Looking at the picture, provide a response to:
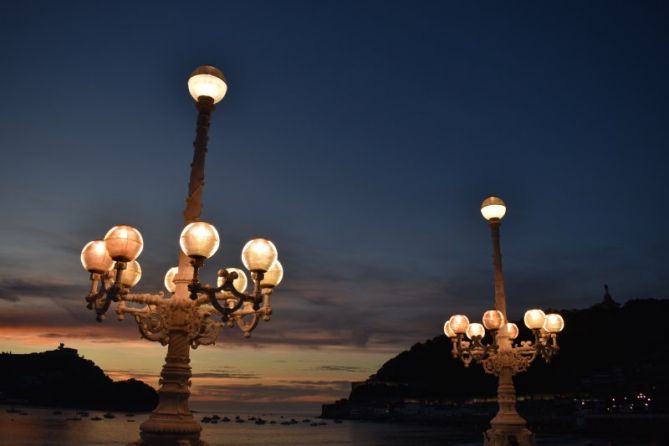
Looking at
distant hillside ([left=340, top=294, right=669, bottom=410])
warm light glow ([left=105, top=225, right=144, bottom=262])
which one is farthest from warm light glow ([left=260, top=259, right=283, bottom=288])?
distant hillside ([left=340, top=294, right=669, bottom=410])

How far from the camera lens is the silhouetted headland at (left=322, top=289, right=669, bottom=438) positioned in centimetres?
6431

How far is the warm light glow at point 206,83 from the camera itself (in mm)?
5590

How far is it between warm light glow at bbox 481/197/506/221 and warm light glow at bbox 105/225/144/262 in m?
6.61

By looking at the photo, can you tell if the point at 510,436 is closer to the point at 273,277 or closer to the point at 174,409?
the point at 273,277

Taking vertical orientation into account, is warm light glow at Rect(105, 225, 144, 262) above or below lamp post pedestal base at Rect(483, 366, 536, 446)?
above

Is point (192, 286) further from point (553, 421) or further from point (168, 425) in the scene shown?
point (553, 421)

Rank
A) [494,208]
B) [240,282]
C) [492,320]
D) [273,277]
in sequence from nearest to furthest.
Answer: [273,277]
[240,282]
[492,320]
[494,208]

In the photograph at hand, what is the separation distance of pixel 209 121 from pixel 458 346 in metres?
5.95

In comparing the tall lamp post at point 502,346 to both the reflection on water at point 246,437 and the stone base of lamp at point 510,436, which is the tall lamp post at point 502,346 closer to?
the stone base of lamp at point 510,436

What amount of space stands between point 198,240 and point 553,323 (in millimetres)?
6534

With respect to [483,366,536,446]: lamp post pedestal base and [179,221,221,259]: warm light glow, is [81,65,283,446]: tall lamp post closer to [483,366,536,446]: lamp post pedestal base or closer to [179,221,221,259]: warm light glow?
[179,221,221,259]: warm light glow

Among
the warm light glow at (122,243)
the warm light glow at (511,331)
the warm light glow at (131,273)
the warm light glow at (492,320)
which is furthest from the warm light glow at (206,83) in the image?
the warm light glow at (511,331)

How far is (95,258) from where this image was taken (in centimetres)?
487

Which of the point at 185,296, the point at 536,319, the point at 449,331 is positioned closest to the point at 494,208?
the point at 536,319
